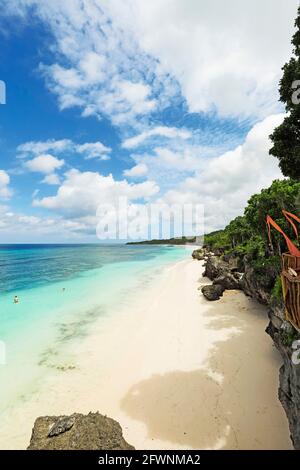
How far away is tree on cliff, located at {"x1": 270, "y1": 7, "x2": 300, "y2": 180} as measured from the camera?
26.1 ft

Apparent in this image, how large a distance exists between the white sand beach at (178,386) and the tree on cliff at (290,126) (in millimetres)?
8517

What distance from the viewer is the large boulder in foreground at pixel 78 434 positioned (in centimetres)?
568

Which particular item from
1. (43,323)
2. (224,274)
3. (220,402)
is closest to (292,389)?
(220,402)

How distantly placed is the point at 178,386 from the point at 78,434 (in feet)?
16.1

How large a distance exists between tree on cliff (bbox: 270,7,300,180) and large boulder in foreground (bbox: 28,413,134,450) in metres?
10.1

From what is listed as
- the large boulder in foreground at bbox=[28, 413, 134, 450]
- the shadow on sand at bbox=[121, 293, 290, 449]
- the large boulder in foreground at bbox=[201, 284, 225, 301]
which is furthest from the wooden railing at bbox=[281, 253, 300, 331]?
the large boulder in foreground at bbox=[201, 284, 225, 301]

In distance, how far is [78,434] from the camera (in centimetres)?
588

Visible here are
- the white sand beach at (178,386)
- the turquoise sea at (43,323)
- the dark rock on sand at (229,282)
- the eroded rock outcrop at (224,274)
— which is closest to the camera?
the white sand beach at (178,386)

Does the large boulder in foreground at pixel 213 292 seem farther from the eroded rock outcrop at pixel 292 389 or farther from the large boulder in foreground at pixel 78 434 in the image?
the large boulder in foreground at pixel 78 434

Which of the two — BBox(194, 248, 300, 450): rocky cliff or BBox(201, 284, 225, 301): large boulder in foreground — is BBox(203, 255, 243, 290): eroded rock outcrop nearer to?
BBox(201, 284, 225, 301): large boulder in foreground

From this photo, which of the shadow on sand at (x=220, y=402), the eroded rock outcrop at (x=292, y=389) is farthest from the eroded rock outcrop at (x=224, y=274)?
the eroded rock outcrop at (x=292, y=389)

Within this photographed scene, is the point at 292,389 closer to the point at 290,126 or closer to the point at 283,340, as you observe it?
the point at 283,340
